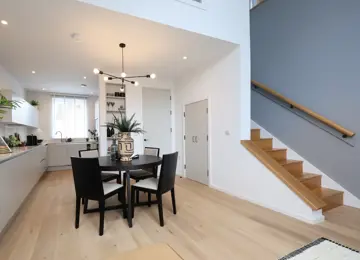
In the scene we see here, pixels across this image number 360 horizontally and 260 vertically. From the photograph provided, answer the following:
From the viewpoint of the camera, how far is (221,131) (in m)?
4.01

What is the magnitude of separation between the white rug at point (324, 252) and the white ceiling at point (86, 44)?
297cm

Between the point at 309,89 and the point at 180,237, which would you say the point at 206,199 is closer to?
the point at 180,237

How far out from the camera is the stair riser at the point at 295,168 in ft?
11.3

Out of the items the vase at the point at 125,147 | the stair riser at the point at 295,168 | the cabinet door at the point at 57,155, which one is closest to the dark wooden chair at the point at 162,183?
the vase at the point at 125,147

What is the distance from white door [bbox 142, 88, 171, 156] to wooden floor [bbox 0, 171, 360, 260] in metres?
2.25

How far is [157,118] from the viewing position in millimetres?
5398

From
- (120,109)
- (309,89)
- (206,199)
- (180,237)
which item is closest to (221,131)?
(206,199)

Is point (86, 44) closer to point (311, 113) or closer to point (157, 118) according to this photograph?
point (157, 118)

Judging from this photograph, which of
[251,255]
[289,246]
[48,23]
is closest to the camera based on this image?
[251,255]

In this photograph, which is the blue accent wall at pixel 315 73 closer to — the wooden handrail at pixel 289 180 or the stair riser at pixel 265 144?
the stair riser at pixel 265 144

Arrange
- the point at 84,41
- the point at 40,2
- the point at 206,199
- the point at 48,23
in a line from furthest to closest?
the point at 206,199, the point at 84,41, the point at 48,23, the point at 40,2

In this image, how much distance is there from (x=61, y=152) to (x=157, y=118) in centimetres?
333

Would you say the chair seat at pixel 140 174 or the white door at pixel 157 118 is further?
the white door at pixel 157 118

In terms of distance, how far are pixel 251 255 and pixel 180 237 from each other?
0.75 metres
